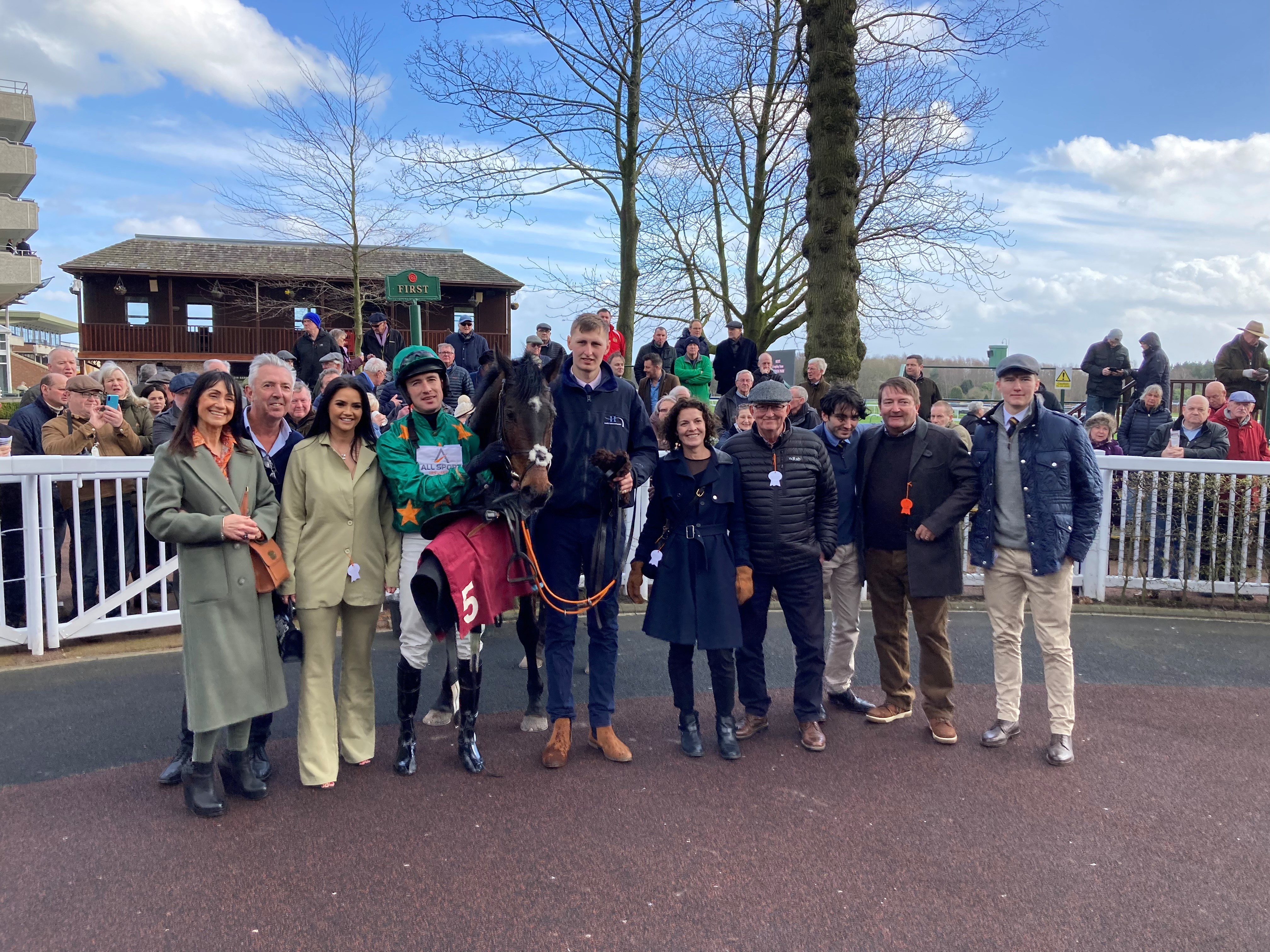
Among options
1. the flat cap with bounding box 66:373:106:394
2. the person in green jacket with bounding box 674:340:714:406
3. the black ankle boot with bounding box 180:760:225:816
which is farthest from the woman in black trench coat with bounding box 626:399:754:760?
the person in green jacket with bounding box 674:340:714:406

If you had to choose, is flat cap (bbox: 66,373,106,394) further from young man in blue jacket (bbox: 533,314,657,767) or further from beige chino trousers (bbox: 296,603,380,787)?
young man in blue jacket (bbox: 533,314,657,767)

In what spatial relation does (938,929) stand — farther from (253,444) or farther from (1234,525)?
(1234,525)

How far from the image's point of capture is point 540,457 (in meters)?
3.90

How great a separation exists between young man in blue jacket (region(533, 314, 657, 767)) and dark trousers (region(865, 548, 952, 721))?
1613 millimetres

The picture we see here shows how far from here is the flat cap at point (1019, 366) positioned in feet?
15.2

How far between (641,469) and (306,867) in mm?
2333

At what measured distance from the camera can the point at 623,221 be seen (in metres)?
14.0

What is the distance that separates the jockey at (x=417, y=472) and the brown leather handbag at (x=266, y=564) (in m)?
0.61

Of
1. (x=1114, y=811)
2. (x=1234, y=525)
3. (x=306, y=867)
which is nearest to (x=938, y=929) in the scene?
(x=1114, y=811)

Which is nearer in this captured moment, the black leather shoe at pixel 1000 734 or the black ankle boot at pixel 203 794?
the black ankle boot at pixel 203 794

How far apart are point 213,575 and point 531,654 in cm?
192

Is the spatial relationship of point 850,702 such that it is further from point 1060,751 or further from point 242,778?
point 242,778

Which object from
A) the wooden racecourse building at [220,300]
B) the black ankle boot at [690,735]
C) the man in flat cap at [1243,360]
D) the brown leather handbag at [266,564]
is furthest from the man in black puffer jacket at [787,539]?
the wooden racecourse building at [220,300]

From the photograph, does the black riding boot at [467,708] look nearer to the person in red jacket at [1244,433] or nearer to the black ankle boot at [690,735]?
the black ankle boot at [690,735]
